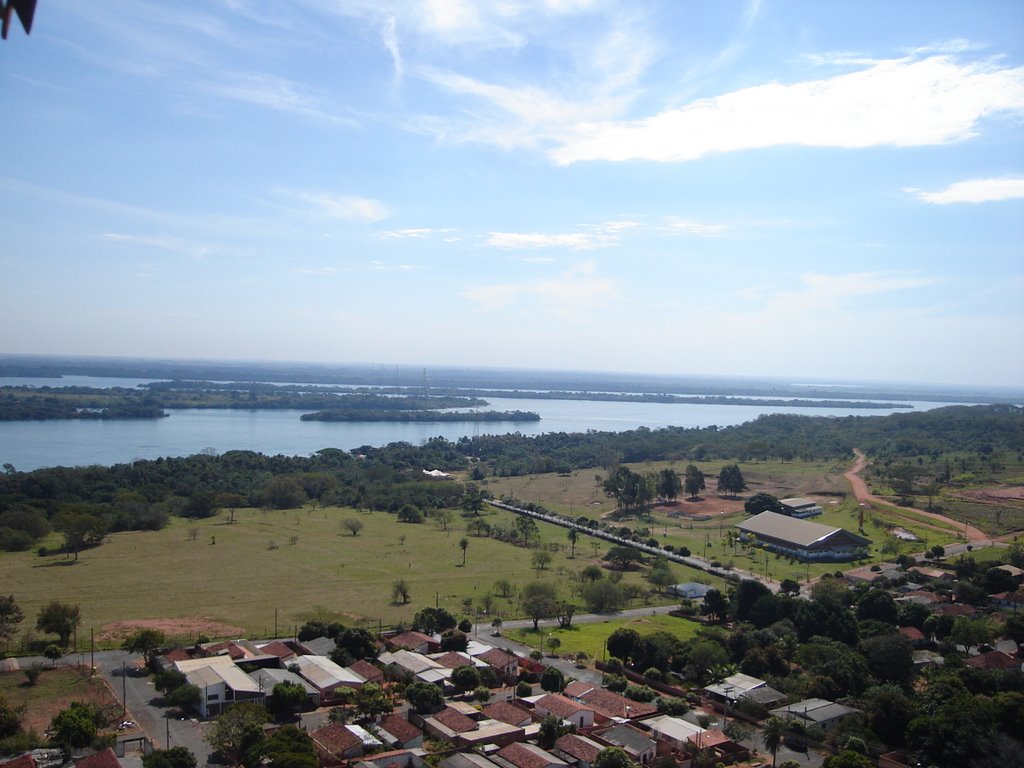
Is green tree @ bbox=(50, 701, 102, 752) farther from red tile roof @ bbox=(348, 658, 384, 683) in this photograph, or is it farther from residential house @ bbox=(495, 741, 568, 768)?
residential house @ bbox=(495, 741, 568, 768)

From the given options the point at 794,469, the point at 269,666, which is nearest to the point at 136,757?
the point at 269,666

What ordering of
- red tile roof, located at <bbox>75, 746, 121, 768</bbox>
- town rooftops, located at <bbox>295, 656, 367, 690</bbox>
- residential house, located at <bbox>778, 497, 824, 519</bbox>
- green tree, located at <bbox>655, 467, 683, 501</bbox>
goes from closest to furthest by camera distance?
red tile roof, located at <bbox>75, 746, 121, 768</bbox>, town rooftops, located at <bbox>295, 656, 367, 690</bbox>, residential house, located at <bbox>778, 497, 824, 519</bbox>, green tree, located at <bbox>655, 467, 683, 501</bbox>

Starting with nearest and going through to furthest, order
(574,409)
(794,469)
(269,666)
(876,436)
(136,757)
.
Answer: (136,757) → (269,666) → (794,469) → (876,436) → (574,409)

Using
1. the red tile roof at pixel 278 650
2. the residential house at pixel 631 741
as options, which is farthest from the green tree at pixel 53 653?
the residential house at pixel 631 741

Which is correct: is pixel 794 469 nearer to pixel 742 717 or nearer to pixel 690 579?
pixel 690 579

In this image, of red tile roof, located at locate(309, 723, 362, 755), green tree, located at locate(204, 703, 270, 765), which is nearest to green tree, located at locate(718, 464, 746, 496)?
red tile roof, located at locate(309, 723, 362, 755)

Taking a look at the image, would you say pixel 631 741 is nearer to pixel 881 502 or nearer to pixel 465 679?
pixel 465 679
